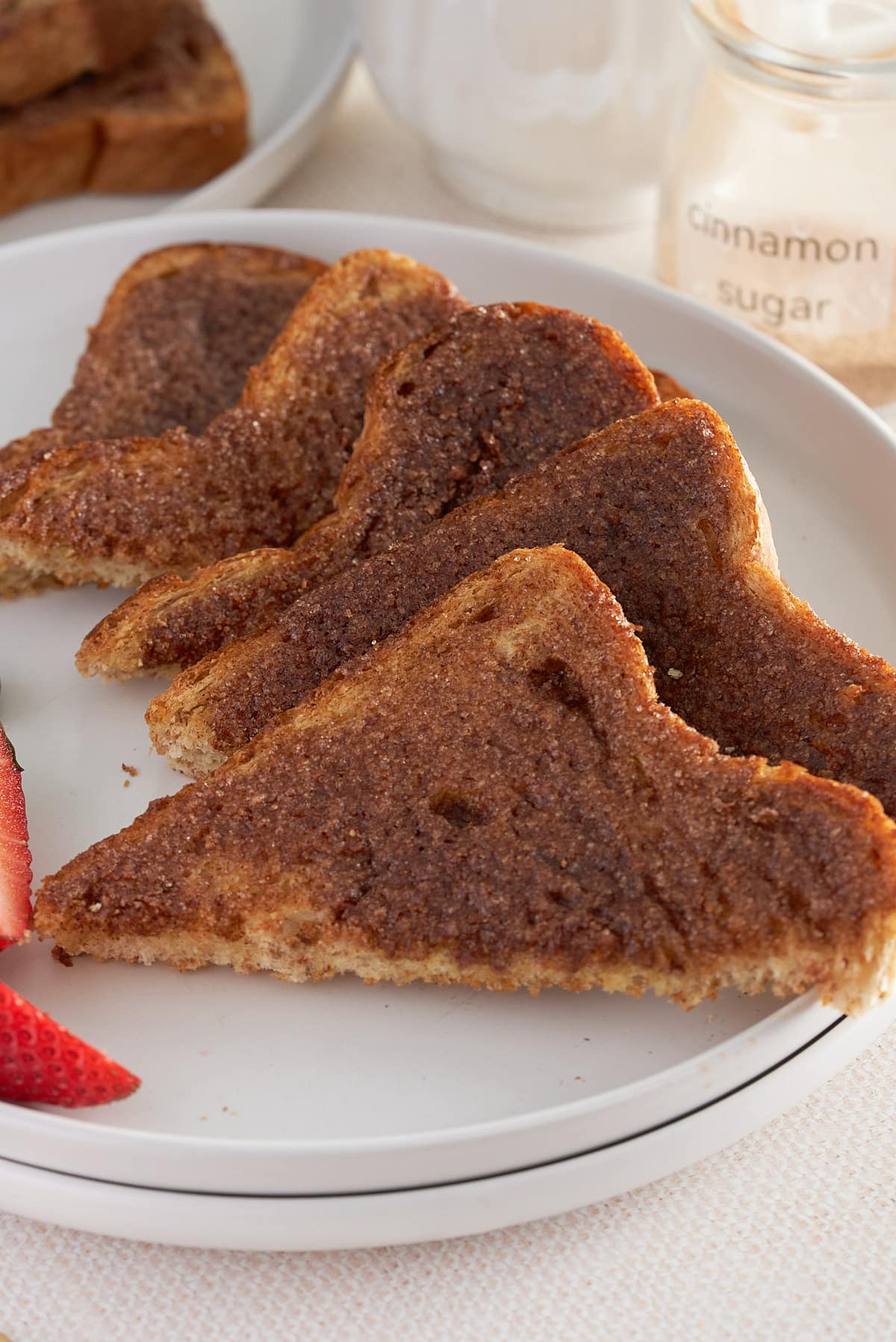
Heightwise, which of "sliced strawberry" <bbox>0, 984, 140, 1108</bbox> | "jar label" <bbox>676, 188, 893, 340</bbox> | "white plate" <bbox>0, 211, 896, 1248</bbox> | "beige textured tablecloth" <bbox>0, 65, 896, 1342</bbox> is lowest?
"beige textured tablecloth" <bbox>0, 65, 896, 1342</bbox>

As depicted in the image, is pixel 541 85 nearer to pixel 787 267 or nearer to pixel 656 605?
pixel 787 267

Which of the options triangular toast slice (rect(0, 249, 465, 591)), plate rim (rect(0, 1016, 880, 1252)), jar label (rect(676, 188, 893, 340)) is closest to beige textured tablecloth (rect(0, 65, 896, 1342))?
plate rim (rect(0, 1016, 880, 1252))

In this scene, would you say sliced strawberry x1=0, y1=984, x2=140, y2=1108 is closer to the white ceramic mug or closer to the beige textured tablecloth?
the beige textured tablecloth

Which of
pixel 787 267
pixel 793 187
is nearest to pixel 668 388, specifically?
pixel 787 267

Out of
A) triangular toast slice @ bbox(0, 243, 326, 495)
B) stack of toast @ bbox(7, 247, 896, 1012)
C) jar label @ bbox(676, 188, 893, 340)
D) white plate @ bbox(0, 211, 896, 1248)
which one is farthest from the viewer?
jar label @ bbox(676, 188, 893, 340)

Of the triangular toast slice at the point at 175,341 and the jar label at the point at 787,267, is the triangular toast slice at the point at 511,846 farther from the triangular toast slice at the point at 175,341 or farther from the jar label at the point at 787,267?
the jar label at the point at 787,267

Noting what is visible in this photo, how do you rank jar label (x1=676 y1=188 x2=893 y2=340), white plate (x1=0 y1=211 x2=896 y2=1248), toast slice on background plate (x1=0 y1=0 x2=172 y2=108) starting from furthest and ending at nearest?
toast slice on background plate (x1=0 y1=0 x2=172 y2=108) < jar label (x1=676 y1=188 x2=893 y2=340) < white plate (x1=0 y1=211 x2=896 y2=1248)

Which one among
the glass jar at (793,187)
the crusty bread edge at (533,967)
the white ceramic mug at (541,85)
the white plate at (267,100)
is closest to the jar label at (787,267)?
the glass jar at (793,187)
